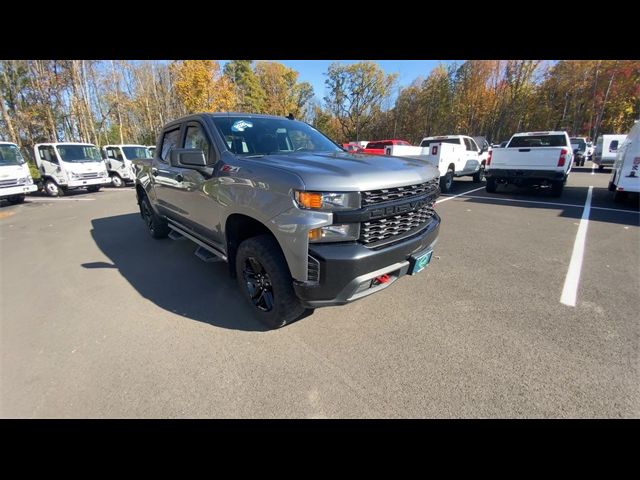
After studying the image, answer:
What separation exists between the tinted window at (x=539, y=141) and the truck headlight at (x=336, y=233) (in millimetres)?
9917

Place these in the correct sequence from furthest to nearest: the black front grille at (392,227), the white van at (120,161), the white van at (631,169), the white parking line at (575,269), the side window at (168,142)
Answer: the white van at (120,161) < the white van at (631,169) < the side window at (168,142) < the white parking line at (575,269) < the black front grille at (392,227)

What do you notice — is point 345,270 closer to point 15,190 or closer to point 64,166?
point 15,190

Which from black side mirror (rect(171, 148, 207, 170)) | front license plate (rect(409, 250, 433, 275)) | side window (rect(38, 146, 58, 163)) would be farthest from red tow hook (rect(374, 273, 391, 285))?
side window (rect(38, 146, 58, 163))

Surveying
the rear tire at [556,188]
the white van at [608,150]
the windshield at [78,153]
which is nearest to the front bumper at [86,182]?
the windshield at [78,153]

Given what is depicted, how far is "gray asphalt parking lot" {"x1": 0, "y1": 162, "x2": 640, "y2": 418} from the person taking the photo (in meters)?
1.99

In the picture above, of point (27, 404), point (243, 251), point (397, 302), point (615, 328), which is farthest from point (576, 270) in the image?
point (27, 404)

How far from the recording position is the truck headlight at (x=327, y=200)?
2072 mm

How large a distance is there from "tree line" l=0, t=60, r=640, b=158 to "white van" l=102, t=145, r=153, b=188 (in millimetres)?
6158

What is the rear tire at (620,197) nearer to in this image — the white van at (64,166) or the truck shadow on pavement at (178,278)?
the truck shadow on pavement at (178,278)

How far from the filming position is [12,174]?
32.0 ft

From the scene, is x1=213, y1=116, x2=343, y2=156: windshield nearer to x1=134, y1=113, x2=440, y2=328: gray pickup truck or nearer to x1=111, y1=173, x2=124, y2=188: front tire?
x1=134, y1=113, x2=440, y2=328: gray pickup truck

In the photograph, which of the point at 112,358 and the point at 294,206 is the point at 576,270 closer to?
the point at 294,206

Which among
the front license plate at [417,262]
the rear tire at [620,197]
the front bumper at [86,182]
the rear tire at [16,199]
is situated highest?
the front license plate at [417,262]

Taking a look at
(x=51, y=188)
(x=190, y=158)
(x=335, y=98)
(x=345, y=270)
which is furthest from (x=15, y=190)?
(x=335, y=98)
